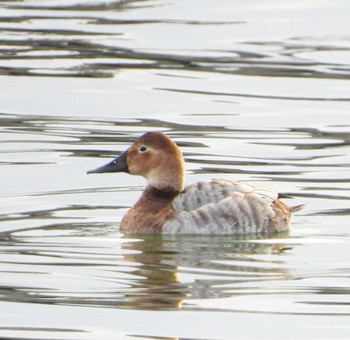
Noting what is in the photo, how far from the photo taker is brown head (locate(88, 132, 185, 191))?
1246 centimetres

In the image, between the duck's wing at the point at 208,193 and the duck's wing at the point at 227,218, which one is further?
the duck's wing at the point at 208,193

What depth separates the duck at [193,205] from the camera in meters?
12.1

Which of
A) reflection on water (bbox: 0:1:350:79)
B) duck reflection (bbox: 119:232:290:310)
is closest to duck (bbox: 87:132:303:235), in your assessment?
duck reflection (bbox: 119:232:290:310)

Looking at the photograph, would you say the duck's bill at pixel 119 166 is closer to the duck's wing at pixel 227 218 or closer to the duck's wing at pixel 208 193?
the duck's wing at pixel 208 193

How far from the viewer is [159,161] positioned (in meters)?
12.5

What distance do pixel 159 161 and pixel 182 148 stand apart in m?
2.80

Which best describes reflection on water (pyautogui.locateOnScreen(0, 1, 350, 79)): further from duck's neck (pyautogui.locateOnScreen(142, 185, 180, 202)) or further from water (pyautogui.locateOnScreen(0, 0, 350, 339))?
duck's neck (pyautogui.locateOnScreen(142, 185, 180, 202))

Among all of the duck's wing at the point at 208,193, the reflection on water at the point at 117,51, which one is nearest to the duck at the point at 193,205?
the duck's wing at the point at 208,193

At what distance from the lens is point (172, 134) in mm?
15859

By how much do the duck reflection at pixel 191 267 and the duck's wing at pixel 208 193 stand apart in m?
0.34

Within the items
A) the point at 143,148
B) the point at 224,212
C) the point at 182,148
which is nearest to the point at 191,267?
the point at 224,212

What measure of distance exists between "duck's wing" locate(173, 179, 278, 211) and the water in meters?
0.35

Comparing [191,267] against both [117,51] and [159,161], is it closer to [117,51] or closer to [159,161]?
[159,161]

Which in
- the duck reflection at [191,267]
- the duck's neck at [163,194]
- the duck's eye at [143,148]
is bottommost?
the duck reflection at [191,267]
